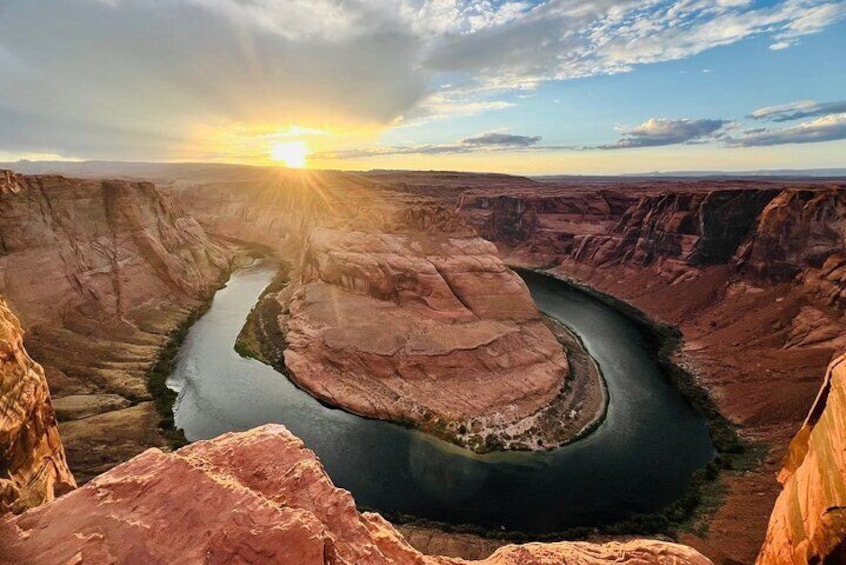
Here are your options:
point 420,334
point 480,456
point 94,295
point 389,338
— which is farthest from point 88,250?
point 480,456

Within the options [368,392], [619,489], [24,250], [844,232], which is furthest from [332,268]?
[844,232]

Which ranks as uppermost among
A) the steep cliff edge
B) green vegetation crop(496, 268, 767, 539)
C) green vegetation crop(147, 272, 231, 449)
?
the steep cliff edge

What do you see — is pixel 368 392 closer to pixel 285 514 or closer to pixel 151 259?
pixel 285 514

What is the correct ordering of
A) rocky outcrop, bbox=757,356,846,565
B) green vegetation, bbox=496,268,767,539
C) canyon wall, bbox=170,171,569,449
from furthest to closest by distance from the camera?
canyon wall, bbox=170,171,569,449 → green vegetation, bbox=496,268,767,539 → rocky outcrop, bbox=757,356,846,565

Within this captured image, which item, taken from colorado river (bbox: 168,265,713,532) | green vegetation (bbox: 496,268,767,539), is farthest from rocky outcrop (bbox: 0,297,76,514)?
green vegetation (bbox: 496,268,767,539)

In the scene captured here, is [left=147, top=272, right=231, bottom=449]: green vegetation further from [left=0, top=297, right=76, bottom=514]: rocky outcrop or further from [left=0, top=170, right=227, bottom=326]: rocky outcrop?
[left=0, top=297, right=76, bottom=514]: rocky outcrop

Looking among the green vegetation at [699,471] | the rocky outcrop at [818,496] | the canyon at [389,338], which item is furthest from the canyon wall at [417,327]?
the rocky outcrop at [818,496]
